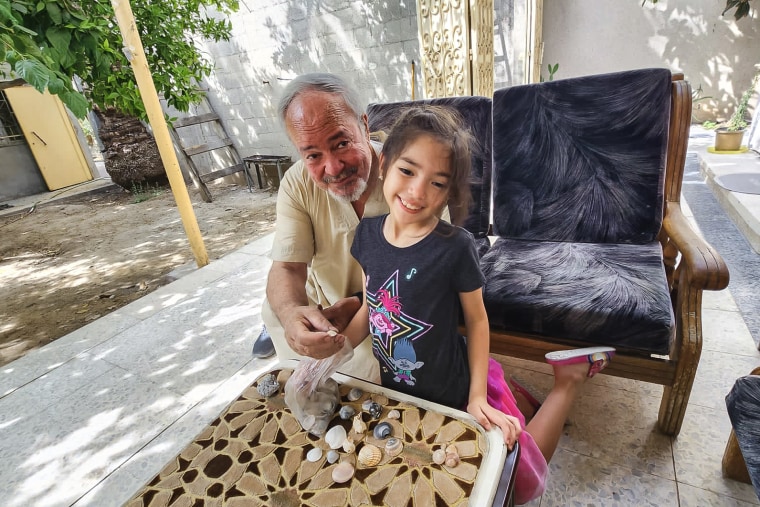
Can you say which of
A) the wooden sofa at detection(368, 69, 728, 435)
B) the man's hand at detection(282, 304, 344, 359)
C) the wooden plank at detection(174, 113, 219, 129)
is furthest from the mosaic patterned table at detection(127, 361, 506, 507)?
the wooden plank at detection(174, 113, 219, 129)

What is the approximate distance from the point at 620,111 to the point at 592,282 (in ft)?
2.54

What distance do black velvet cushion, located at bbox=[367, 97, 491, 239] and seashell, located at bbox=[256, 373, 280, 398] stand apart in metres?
1.09

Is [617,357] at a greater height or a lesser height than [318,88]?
lesser

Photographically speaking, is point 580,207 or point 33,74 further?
point 580,207

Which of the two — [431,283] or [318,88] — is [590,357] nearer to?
[431,283]

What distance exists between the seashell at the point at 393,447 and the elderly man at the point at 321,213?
0.86ft

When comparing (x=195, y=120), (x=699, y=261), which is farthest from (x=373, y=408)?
(x=195, y=120)

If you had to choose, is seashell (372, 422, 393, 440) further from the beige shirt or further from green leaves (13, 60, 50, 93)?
green leaves (13, 60, 50, 93)

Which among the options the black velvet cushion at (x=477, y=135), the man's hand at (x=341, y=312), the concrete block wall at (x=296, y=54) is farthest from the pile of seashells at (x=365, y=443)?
the concrete block wall at (x=296, y=54)

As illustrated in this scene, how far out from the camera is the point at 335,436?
2.84 feet

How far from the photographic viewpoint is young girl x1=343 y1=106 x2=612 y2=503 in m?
0.84

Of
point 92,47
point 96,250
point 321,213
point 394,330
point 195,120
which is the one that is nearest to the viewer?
point 394,330

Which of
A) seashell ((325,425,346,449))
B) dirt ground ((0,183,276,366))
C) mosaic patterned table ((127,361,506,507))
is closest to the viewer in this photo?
mosaic patterned table ((127,361,506,507))

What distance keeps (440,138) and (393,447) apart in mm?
677
